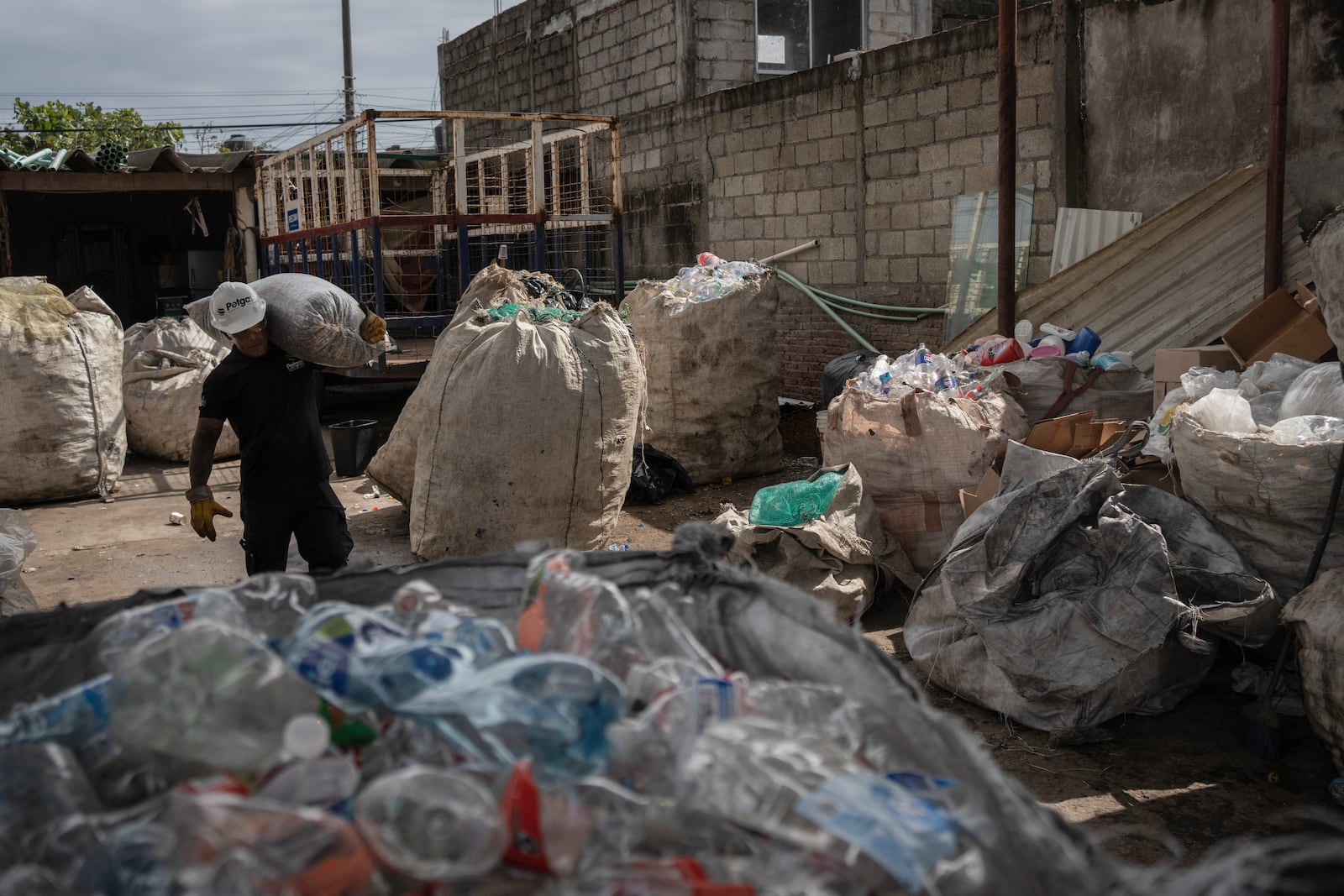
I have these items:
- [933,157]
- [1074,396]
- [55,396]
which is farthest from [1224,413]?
[55,396]

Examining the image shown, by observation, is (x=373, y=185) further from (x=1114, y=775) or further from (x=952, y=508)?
(x=1114, y=775)

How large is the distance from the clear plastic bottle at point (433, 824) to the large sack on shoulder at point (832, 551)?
3.04 metres

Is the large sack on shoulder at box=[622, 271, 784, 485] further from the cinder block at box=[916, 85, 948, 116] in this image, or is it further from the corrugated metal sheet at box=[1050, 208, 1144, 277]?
the cinder block at box=[916, 85, 948, 116]

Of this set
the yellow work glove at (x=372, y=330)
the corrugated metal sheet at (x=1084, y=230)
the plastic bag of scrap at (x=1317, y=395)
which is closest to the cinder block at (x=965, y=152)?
the corrugated metal sheet at (x=1084, y=230)

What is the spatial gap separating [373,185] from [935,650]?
629cm

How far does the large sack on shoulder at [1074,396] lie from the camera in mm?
4973

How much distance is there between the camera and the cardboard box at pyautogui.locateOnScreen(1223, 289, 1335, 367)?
4242 mm

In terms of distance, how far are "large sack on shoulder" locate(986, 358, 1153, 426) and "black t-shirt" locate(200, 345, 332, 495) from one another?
307 centimetres

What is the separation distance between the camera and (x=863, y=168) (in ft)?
Result: 27.4

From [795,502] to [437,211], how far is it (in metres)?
8.51

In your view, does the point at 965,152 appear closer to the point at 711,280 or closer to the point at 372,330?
the point at 711,280

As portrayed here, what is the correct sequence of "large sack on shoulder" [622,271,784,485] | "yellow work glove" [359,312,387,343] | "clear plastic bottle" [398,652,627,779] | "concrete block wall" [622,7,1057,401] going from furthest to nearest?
"concrete block wall" [622,7,1057,401] → "large sack on shoulder" [622,271,784,485] → "yellow work glove" [359,312,387,343] → "clear plastic bottle" [398,652,627,779]

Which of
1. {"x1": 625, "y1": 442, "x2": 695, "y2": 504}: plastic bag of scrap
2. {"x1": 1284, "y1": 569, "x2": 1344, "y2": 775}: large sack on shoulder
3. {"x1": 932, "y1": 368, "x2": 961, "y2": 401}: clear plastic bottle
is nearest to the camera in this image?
{"x1": 1284, "y1": 569, "x2": 1344, "y2": 775}: large sack on shoulder

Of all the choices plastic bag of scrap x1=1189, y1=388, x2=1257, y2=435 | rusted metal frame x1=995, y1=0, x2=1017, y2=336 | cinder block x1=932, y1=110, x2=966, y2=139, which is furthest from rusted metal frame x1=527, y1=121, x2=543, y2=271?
plastic bag of scrap x1=1189, y1=388, x2=1257, y2=435
